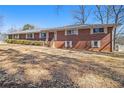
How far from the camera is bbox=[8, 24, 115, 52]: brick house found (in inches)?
416

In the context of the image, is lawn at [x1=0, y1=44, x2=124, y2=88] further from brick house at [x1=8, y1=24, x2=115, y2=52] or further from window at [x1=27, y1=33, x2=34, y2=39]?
window at [x1=27, y1=33, x2=34, y2=39]

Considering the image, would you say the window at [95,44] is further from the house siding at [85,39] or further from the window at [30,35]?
the window at [30,35]

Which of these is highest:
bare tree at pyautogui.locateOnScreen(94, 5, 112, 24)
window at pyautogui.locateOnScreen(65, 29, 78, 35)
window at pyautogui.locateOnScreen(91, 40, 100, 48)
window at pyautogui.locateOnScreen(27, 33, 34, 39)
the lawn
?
bare tree at pyautogui.locateOnScreen(94, 5, 112, 24)

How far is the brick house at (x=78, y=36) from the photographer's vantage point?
34.7 ft

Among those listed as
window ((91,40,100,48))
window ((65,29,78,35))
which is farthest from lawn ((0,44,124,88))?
window ((65,29,78,35))

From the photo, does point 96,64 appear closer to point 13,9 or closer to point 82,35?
point 13,9

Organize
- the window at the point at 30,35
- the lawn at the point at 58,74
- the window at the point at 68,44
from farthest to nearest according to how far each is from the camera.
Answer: the window at the point at 30,35 → the window at the point at 68,44 → the lawn at the point at 58,74

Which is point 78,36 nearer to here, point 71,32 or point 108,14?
point 71,32

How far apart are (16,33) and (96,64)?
7502 millimetres

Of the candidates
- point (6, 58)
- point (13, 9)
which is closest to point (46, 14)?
point (13, 9)

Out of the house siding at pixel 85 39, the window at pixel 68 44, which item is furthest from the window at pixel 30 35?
the window at pixel 68 44

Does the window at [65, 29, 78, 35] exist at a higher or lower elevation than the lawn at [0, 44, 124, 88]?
higher

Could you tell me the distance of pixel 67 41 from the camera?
11570mm

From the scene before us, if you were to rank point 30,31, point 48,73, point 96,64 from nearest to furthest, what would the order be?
point 48,73, point 96,64, point 30,31
